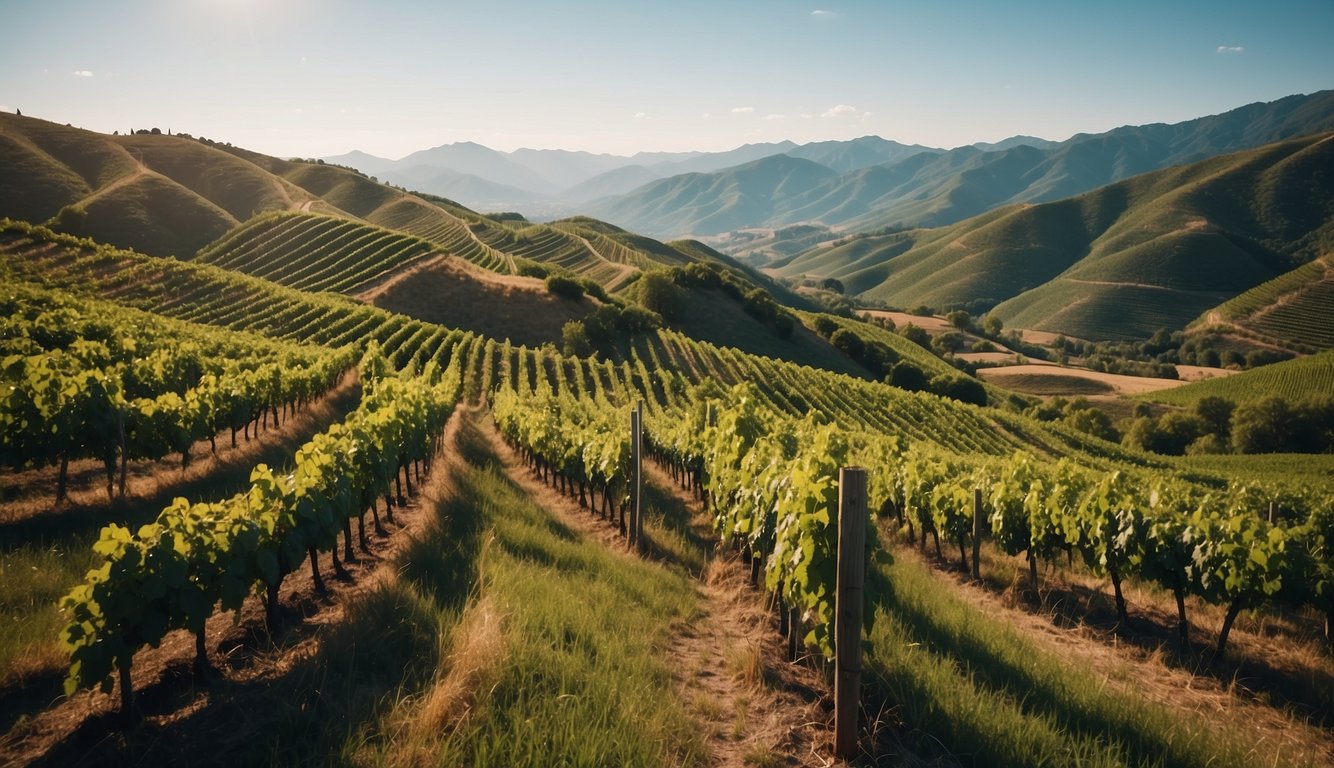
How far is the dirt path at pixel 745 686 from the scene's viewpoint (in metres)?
4.84

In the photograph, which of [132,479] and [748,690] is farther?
[132,479]

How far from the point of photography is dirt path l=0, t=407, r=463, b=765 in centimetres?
434

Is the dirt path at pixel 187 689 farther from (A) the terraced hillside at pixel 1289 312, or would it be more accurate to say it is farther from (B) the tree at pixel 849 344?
(A) the terraced hillside at pixel 1289 312

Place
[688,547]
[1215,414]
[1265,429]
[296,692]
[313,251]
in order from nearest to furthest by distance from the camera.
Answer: [296,692]
[688,547]
[1265,429]
[1215,414]
[313,251]

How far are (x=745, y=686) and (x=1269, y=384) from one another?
3875 inches

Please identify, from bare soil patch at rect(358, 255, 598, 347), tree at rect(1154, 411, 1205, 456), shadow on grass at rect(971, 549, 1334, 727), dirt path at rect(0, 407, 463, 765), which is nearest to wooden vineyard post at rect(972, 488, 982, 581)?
shadow on grass at rect(971, 549, 1334, 727)

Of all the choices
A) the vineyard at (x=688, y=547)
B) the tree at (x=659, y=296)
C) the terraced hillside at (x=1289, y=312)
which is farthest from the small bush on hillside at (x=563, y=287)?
the terraced hillside at (x=1289, y=312)

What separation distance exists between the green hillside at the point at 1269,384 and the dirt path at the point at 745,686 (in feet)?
275

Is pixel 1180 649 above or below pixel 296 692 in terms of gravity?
below

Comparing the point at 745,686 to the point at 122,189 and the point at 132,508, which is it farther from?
the point at 122,189

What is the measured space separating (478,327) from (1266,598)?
55.7m

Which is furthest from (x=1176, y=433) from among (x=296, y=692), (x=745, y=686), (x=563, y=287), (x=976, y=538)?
(x=296, y=692)

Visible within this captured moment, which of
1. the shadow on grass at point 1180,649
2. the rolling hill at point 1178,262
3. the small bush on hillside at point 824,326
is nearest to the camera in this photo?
the shadow on grass at point 1180,649

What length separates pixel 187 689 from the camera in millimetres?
5125
